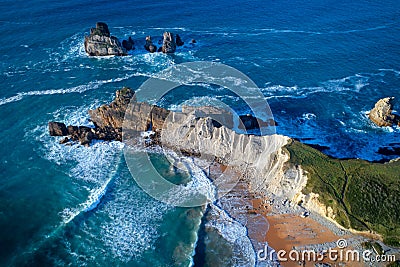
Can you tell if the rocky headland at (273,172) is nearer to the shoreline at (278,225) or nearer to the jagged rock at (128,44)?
the shoreline at (278,225)

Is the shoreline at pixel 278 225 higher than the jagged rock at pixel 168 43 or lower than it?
lower

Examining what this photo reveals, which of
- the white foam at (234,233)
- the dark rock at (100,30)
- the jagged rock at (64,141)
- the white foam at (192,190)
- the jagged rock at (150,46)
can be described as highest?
the dark rock at (100,30)

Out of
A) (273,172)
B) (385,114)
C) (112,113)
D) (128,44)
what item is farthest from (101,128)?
(385,114)

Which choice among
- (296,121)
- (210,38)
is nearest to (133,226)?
(296,121)

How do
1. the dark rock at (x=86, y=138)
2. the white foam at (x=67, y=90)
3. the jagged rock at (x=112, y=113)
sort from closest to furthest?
the dark rock at (x=86, y=138), the jagged rock at (x=112, y=113), the white foam at (x=67, y=90)

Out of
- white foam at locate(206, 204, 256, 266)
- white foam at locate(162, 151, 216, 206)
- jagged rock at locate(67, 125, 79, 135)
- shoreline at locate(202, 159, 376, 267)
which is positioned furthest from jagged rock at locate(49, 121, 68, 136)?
shoreline at locate(202, 159, 376, 267)

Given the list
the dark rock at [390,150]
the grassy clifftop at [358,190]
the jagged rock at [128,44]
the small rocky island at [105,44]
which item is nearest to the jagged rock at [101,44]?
the small rocky island at [105,44]
